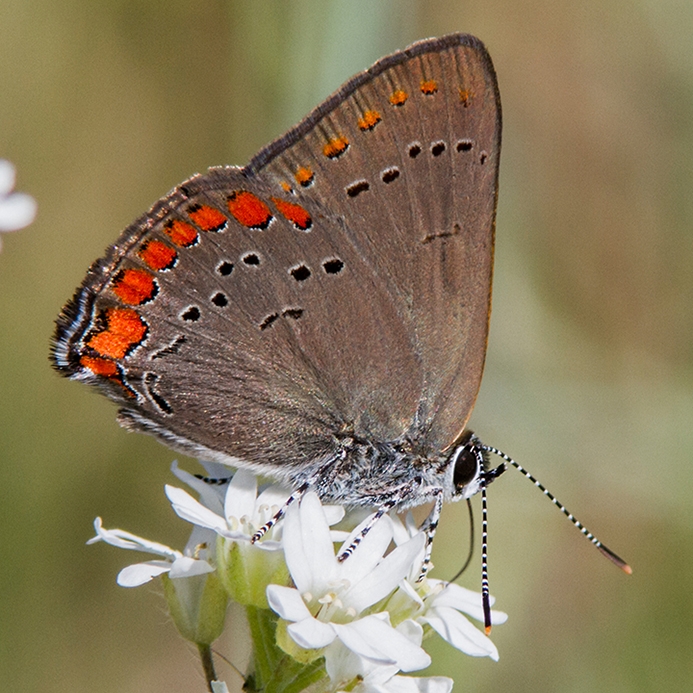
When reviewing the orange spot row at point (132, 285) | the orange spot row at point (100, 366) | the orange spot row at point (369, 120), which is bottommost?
the orange spot row at point (100, 366)

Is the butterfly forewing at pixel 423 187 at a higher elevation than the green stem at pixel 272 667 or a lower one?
higher

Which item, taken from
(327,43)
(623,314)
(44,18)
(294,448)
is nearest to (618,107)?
(623,314)

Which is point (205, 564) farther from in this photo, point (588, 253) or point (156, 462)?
point (588, 253)

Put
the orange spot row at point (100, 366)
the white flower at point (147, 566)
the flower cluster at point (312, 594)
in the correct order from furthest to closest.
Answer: the orange spot row at point (100, 366)
the white flower at point (147, 566)
the flower cluster at point (312, 594)

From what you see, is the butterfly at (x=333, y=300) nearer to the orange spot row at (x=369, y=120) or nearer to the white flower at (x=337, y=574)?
the orange spot row at (x=369, y=120)

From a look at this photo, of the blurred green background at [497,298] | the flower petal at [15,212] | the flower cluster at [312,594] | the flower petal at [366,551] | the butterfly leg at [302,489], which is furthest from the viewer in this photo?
the blurred green background at [497,298]

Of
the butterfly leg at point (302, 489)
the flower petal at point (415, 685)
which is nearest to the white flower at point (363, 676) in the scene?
the flower petal at point (415, 685)
